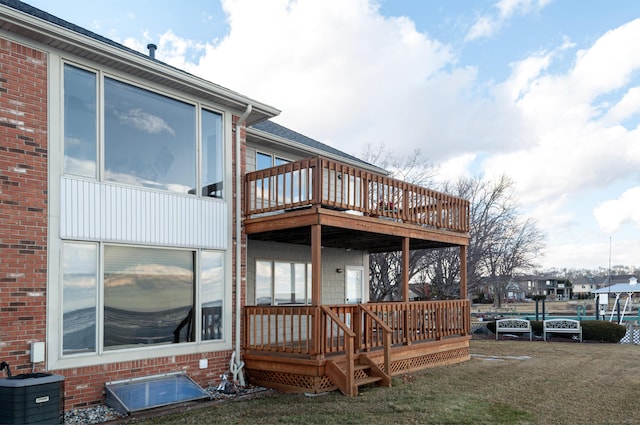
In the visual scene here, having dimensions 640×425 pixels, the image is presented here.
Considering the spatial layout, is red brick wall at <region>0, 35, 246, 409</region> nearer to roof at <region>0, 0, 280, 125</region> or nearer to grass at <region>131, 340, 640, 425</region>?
roof at <region>0, 0, 280, 125</region>

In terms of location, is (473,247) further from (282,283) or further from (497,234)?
(282,283)

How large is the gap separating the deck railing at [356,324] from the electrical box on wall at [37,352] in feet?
11.5

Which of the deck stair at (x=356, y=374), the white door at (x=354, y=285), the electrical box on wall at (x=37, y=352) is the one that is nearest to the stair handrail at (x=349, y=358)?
the deck stair at (x=356, y=374)

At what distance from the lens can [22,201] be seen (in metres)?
7.24

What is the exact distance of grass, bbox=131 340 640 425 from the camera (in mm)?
7223

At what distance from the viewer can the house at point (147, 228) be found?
730cm

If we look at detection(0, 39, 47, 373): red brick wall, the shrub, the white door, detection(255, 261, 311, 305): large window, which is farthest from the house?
the shrub

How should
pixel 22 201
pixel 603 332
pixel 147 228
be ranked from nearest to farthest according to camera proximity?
1. pixel 22 201
2. pixel 147 228
3. pixel 603 332

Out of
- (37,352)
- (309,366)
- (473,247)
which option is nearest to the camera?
(37,352)

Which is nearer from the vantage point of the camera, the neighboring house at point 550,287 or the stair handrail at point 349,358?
the stair handrail at point 349,358

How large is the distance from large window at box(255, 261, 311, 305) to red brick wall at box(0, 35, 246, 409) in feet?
15.6

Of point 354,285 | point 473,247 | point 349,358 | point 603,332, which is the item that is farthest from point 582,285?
point 349,358

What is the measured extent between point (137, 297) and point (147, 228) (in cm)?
117

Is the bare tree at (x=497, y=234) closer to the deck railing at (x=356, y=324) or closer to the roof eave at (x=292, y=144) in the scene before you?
the roof eave at (x=292, y=144)
